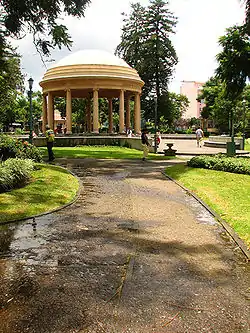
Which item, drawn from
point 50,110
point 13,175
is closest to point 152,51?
point 50,110

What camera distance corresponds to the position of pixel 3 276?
15.8ft

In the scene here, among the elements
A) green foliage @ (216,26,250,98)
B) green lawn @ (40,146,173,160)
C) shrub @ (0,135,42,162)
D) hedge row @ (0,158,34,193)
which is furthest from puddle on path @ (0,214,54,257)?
green foliage @ (216,26,250,98)

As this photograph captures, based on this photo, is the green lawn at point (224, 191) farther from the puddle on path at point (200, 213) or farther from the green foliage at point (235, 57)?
the green foliage at point (235, 57)

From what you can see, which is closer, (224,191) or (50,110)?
(224,191)

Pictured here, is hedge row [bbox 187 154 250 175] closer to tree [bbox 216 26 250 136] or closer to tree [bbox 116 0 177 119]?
tree [bbox 216 26 250 136]

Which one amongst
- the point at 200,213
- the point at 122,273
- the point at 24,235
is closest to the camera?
the point at 122,273

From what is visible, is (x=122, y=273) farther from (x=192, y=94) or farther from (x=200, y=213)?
(x=192, y=94)

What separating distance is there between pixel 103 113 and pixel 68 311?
2565 inches

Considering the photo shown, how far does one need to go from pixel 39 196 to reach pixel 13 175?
146 cm

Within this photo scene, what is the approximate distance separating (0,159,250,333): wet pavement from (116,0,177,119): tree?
52569 millimetres

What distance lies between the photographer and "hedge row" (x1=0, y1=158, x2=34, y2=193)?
10.3 meters

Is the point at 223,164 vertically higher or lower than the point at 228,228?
higher

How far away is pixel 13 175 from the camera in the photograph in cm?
1081

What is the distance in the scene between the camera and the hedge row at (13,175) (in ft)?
33.8
